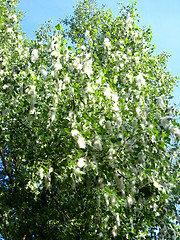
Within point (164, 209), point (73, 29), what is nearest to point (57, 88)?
point (164, 209)

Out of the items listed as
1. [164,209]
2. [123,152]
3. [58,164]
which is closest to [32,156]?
[58,164]

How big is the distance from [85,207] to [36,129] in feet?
7.03

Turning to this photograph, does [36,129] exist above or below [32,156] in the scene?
above

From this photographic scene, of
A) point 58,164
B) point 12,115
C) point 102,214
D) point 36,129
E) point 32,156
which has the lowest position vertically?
point 102,214

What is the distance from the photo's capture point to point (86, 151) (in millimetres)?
5020

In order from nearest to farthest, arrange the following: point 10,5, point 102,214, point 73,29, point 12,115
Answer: point 102,214, point 12,115, point 10,5, point 73,29

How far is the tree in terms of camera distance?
480cm

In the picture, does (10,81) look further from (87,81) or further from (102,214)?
(102,214)

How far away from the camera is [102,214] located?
5.83 m

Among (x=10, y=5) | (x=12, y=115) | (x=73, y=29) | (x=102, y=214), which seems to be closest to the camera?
(x=102, y=214)

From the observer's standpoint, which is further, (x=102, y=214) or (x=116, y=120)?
(x=102, y=214)

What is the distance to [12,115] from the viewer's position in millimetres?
7074

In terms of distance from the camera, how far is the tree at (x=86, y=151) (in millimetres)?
4805

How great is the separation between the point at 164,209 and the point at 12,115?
4118 mm
